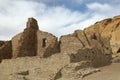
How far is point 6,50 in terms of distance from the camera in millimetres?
30703

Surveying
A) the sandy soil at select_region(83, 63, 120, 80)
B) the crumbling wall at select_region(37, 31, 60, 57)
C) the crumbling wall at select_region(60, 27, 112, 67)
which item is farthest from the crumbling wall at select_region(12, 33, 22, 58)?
the sandy soil at select_region(83, 63, 120, 80)

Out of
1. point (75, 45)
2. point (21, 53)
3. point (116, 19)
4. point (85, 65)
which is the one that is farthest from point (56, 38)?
point (116, 19)

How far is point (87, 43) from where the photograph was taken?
2756 centimetres

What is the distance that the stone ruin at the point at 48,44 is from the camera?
25922mm

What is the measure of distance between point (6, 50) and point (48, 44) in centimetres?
499

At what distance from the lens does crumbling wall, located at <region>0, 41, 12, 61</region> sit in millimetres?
30403

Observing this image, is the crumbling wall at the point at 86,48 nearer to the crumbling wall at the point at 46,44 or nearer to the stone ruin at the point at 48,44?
A: the stone ruin at the point at 48,44

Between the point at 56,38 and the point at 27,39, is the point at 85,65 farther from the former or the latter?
the point at 27,39

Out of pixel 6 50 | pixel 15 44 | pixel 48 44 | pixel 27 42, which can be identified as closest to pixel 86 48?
pixel 48 44

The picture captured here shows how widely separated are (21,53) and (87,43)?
18.9 ft

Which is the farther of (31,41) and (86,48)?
(31,41)

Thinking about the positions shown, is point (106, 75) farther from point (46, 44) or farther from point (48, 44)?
point (46, 44)

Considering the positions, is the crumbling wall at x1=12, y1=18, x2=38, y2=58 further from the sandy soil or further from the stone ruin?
the sandy soil

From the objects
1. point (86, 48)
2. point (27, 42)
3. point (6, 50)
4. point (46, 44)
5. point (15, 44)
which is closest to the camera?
point (86, 48)
